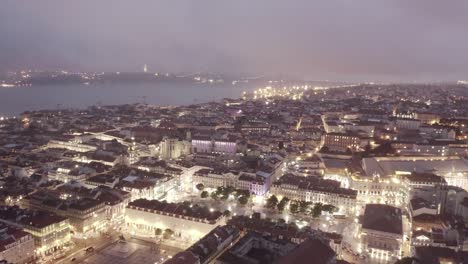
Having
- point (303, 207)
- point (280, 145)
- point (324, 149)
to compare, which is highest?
point (280, 145)

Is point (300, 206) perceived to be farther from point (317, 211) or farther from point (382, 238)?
point (382, 238)

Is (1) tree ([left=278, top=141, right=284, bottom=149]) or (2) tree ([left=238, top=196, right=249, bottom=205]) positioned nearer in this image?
(2) tree ([left=238, top=196, right=249, bottom=205])

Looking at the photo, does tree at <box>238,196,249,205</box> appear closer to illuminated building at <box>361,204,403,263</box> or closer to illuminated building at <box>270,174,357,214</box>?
illuminated building at <box>270,174,357,214</box>

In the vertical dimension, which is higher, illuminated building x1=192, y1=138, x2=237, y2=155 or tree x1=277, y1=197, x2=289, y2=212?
illuminated building x1=192, y1=138, x2=237, y2=155

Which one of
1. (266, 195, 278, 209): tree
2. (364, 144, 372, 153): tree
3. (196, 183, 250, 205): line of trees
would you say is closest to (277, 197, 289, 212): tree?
(266, 195, 278, 209): tree

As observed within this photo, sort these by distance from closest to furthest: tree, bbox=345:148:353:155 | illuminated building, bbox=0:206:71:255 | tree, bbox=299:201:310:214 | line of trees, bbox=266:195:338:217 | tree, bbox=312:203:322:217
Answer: illuminated building, bbox=0:206:71:255, tree, bbox=312:203:322:217, line of trees, bbox=266:195:338:217, tree, bbox=299:201:310:214, tree, bbox=345:148:353:155

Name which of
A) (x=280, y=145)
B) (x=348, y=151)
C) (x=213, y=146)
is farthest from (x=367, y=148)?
(x=213, y=146)

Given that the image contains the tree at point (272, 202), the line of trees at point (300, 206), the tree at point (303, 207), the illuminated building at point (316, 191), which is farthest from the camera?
the tree at point (272, 202)

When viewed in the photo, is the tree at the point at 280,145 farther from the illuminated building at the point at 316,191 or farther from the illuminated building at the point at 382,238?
the illuminated building at the point at 382,238

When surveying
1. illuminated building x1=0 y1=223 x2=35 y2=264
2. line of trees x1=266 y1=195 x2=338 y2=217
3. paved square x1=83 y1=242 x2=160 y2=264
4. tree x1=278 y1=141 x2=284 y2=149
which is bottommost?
paved square x1=83 y1=242 x2=160 y2=264

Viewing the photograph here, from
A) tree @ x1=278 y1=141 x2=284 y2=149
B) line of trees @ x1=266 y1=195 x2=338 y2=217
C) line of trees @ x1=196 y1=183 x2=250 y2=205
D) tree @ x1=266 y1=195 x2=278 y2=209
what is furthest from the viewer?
tree @ x1=278 y1=141 x2=284 y2=149

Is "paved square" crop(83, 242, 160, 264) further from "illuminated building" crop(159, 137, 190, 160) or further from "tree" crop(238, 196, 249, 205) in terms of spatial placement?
"illuminated building" crop(159, 137, 190, 160)

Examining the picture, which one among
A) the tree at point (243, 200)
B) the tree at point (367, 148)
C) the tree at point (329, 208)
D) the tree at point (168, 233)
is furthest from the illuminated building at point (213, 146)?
the tree at point (168, 233)
